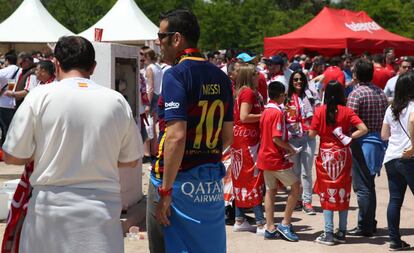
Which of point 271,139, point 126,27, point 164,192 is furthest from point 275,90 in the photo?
point 126,27

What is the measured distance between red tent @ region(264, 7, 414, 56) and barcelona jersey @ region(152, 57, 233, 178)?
22742 millimetres

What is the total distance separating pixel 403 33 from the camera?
47.1m

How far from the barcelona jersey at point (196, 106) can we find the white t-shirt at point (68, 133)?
0.36 metres

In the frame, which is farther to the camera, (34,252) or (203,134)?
(203,134)

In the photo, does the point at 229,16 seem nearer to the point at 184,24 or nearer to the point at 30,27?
the point at 30,27

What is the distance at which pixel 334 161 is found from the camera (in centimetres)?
755

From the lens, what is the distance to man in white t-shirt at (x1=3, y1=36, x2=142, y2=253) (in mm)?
3826

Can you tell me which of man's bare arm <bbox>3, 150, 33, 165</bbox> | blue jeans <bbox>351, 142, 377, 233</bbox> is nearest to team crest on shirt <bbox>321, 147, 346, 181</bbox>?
blue jeans <bbox>351, 142, 377, 233</bbox>

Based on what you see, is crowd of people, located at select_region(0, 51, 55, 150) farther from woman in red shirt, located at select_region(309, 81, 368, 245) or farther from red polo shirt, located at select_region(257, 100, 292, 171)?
woman in red shirt, located at select_region(309, 81, 368, 245)

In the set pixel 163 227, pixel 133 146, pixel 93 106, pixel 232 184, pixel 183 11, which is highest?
pixel 183 11

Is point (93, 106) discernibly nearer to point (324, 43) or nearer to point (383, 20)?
point (324, 43)

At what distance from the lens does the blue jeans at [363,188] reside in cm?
797

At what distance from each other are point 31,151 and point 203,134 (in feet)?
3.33

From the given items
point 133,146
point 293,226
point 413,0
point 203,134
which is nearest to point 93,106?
point 133,146
